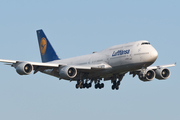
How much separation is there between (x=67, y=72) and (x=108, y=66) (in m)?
6.09

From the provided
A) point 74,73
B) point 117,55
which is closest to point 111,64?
point 117,55

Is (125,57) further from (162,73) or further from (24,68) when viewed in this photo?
(24,68)

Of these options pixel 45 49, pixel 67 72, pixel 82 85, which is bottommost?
pixel 82 85

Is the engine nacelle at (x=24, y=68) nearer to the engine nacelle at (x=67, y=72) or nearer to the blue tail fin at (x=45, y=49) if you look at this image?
the engine nacelle at (x=67, y=72)

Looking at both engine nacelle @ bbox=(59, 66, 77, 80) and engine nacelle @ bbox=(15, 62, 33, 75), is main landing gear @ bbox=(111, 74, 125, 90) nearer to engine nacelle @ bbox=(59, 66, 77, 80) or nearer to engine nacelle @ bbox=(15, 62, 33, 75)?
engine nacelle @ bbox=(59, 66, 77, 80)

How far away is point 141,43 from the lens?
62906mm

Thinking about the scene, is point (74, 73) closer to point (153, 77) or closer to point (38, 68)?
point (38, 68)

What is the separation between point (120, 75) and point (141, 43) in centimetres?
858

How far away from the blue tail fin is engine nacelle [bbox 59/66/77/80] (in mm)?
14302

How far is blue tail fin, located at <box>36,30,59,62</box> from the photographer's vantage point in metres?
80.0

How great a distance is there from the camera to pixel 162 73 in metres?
71.2

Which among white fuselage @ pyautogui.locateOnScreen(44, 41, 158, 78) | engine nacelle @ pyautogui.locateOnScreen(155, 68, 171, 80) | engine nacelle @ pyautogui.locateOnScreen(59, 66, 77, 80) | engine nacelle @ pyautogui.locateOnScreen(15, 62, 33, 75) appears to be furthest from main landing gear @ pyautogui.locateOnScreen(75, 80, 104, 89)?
engine nacelle @ pyautogui.locateOnScreen(155, 68, 171, 80)

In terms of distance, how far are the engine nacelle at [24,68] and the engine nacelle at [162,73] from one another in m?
20.9

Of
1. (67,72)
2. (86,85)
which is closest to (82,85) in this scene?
(86,85)
